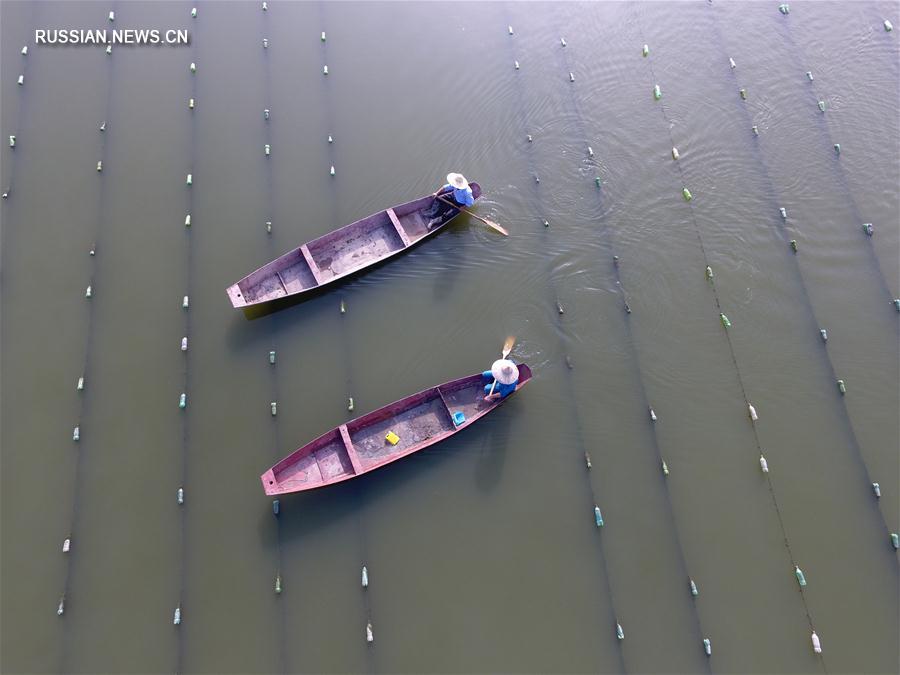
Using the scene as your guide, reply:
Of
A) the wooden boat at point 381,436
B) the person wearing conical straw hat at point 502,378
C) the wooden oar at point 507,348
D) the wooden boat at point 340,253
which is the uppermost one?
the wooden boat at point 340,253

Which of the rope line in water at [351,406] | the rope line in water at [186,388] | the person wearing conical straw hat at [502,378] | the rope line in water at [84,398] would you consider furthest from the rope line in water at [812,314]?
the rope line in water at [84,398]

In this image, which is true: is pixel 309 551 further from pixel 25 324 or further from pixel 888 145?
pixel 888 145

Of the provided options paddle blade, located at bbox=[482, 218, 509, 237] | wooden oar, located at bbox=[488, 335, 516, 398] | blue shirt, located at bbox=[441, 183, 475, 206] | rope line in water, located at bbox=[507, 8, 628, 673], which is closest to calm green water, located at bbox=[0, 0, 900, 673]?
rope line in water, located at bbox=[507, 8, 628, 673]

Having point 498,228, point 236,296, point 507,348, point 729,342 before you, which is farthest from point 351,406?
point 729,342

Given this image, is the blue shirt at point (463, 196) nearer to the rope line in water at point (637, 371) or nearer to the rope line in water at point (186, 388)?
the rope line in water at point (637, 371)

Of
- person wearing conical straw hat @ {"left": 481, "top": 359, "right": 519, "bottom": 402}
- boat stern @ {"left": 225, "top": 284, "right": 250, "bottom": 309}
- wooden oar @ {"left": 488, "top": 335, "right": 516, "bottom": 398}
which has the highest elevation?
boat stern @ {"left": 225, "top": 284, "right": 250, "bottom": 309}

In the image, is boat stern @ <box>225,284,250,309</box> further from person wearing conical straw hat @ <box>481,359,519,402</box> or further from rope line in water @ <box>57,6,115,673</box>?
person wearing conical straw hat @ <box>481,359,519,402</box>

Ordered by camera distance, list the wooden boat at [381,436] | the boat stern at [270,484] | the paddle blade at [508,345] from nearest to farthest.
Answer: the boat stern at [270,484], the wooden boat at [381,436], the paddle blade at [508,345]
